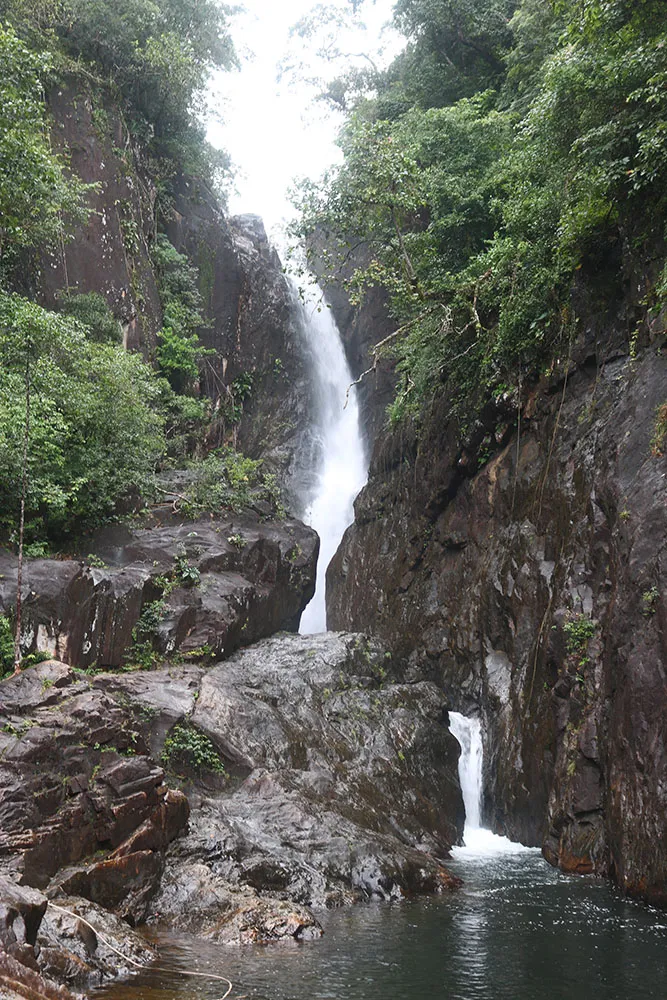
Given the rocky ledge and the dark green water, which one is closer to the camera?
the dark green water

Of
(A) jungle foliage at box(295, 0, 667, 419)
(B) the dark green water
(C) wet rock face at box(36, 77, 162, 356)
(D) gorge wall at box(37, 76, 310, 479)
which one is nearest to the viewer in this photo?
(B) the dark green water

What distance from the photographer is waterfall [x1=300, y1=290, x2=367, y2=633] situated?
23.5m

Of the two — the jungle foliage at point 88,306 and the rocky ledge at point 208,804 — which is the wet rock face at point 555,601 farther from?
the jungle foliage at point 88,306

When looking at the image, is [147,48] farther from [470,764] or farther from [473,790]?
[473,790]

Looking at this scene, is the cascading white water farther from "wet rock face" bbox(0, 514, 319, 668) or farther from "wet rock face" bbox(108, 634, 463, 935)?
"wet rock face" bbox(0, 514, 319, 668)

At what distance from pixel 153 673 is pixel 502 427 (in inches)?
339

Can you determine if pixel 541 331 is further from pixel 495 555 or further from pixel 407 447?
pixel 407 447

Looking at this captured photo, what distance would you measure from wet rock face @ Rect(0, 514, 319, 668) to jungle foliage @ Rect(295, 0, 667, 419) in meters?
5.29

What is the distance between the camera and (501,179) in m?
15.9

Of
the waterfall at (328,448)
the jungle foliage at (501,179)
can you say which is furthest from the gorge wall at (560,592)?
the waterfall at (328,448)

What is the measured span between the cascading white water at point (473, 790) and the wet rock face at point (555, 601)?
329 millimetres

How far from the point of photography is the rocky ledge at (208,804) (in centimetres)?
709

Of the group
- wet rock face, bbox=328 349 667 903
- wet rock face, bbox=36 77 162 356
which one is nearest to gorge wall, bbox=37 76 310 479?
wet rock face, bbox=36 77 162 356

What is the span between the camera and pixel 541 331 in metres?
13.5
